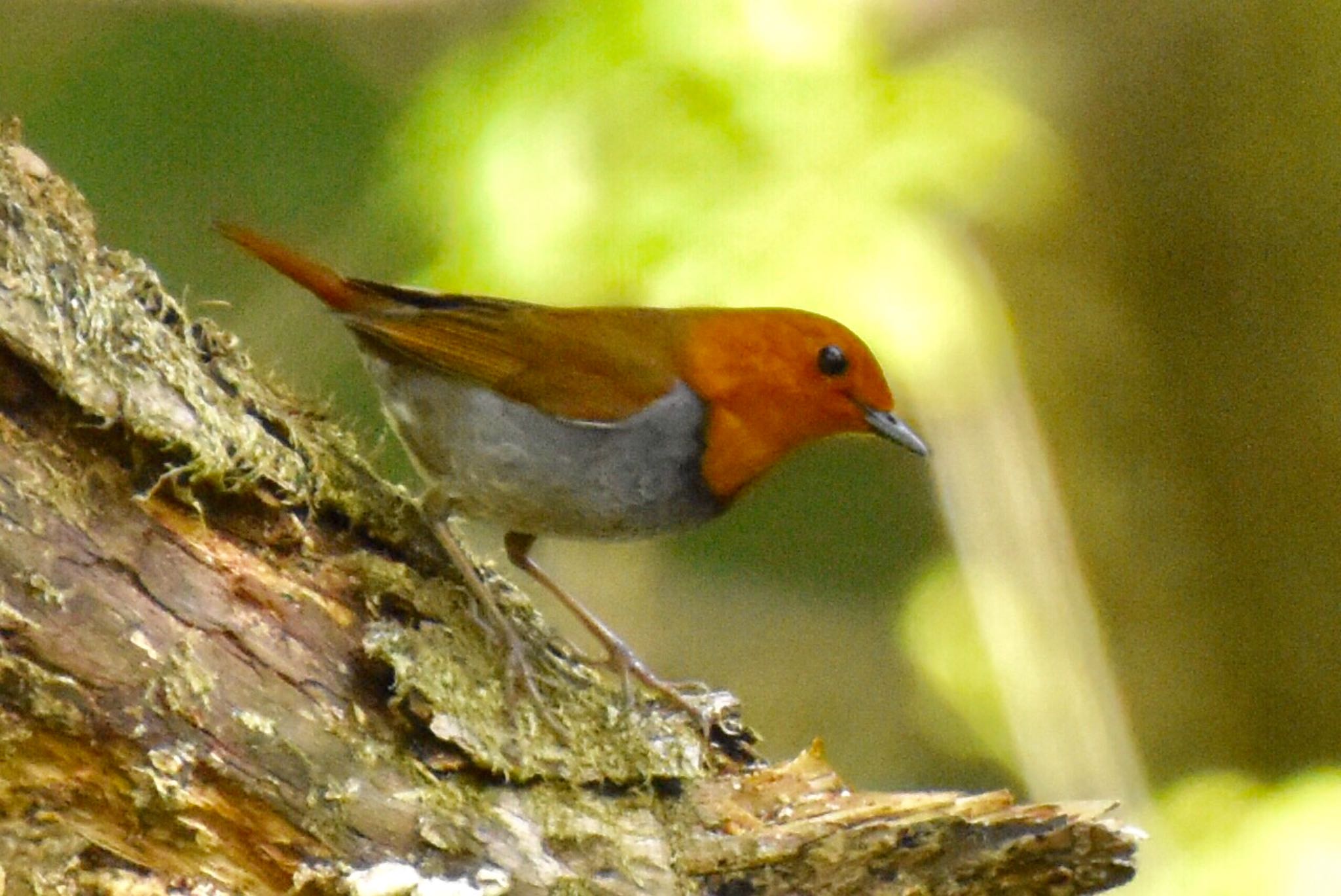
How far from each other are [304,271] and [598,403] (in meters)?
0.61

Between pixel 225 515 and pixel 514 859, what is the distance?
0.69 metres

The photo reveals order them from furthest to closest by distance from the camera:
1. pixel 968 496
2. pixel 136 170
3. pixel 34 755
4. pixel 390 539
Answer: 1. pixel 968 496
2. pixel 136 170
3. pixel 390 539
4. pixel 34 755

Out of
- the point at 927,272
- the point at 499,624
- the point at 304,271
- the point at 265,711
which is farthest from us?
the point at 927,272

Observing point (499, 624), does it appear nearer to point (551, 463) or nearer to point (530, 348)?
point (551, 463)

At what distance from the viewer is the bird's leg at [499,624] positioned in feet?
7.52

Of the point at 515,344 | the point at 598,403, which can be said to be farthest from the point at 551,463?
the point at 515,344

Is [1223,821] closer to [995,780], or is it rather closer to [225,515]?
[995,780]

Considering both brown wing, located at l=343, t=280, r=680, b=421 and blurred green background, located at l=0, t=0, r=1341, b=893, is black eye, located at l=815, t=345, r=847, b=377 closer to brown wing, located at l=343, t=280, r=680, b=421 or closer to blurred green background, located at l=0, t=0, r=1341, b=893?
brown wing, located at l=343, t=280, r=680, b=421

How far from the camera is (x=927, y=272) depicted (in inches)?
169

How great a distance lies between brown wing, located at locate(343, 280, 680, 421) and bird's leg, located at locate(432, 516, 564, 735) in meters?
0.32

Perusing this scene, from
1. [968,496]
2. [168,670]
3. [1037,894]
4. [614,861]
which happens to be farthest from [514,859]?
[968,496]

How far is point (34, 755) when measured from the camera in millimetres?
1768

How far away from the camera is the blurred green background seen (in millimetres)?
3814

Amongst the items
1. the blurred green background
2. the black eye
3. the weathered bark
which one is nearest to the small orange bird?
the black eye
